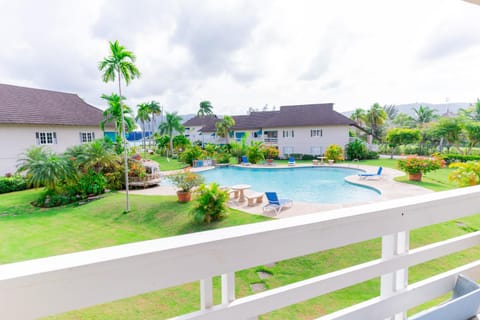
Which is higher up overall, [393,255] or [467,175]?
[393,255]

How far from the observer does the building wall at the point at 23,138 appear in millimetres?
2121

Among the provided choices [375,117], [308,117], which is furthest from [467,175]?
[375,117]

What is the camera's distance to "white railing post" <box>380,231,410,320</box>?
101cm

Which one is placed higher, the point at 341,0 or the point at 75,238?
the point at 341,0

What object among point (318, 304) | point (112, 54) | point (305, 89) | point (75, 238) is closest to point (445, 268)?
point (318, 304)

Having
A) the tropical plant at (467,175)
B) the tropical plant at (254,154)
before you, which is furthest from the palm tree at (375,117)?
the tropical plant at (467,175)

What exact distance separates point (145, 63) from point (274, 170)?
39.7 ft

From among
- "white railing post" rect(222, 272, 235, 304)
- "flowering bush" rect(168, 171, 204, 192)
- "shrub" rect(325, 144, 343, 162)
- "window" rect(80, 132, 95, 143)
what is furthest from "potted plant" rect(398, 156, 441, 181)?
"white railing post" rect(222, 272, 235, 304)

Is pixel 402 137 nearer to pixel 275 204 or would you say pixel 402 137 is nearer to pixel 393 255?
pixel 275 204

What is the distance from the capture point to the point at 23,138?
7.43 feet

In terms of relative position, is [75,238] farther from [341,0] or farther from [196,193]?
[341,0]

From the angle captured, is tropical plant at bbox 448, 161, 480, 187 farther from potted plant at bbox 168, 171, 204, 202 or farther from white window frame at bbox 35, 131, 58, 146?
white window frame at bbox 35, 131, 58, 146

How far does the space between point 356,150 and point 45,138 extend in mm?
17986

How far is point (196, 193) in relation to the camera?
6555 mm
